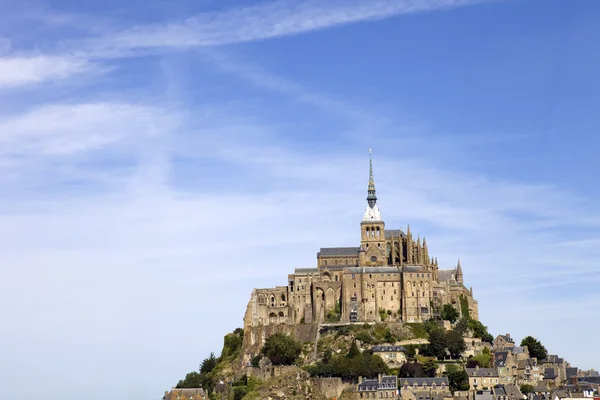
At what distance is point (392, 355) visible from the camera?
10581 cm

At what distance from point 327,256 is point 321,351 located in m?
15.9

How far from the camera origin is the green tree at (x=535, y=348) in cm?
11127

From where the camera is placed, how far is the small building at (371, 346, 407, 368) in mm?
105375

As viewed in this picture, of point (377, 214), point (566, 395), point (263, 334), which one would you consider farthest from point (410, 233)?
point (566, 395)

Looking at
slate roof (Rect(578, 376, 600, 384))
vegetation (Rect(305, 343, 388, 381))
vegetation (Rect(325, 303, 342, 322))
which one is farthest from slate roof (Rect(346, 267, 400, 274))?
slate roof (Rect(578, 376, 600, 384))

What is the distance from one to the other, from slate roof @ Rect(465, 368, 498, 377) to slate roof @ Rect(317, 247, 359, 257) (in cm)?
2699

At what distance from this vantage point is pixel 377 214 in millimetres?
123000

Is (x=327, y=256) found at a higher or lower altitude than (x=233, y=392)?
higher

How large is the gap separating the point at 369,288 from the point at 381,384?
61.4 feet

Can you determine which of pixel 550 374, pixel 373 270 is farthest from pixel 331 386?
pixel 550 374

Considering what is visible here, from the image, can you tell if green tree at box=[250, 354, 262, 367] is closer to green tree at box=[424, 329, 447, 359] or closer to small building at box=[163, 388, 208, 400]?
small building at box=[163, 388, 208, 400]

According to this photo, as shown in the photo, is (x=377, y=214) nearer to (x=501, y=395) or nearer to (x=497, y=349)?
(x=497, y=349)

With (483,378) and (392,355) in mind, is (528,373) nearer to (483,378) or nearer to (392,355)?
(483,378)

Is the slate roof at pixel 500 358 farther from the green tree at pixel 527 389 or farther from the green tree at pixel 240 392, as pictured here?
the green tree at pixel 240 392
